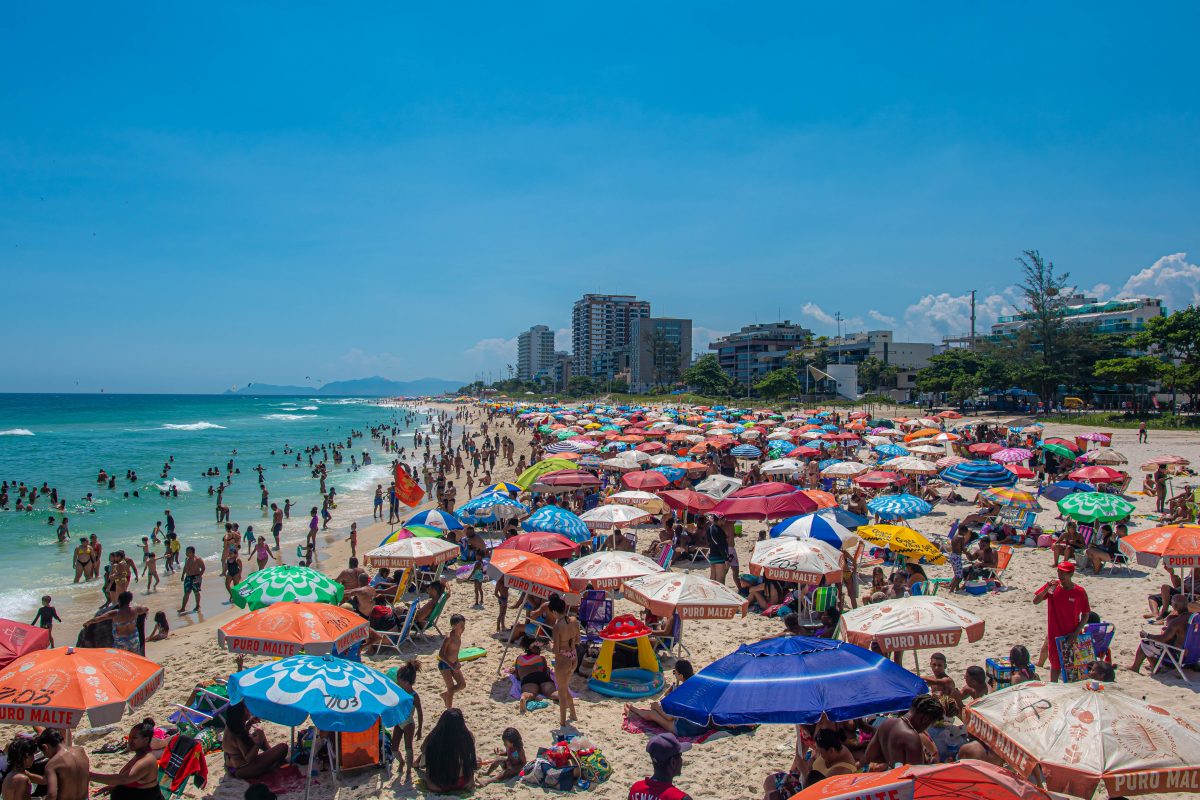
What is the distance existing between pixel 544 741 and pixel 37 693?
162 inches

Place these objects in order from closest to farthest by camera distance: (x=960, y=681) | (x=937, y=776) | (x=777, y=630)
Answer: (x=937, y=776)
(x=960, y=681)
(x=777, y=630)

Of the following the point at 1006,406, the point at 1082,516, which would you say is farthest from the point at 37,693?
the point at 1006,406

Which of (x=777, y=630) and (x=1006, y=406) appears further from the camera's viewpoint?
(x=1006, y=406)

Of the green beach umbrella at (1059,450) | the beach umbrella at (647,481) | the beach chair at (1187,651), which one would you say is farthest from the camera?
the green beach umbrella at (1059,450)

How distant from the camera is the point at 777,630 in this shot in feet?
31.4

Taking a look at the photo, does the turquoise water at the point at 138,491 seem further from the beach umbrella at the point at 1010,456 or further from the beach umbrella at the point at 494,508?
the beach umbrella at the point at 1010,456

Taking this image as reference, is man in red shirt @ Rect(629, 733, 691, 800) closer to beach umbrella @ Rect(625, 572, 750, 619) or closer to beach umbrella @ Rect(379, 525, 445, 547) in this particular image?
beach umbrella @ Rect(625, 572, 750, 619)

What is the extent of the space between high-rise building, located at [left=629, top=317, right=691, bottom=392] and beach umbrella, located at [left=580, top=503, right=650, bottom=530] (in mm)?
99652

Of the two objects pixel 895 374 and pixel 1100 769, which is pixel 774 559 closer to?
pixel 1100 769

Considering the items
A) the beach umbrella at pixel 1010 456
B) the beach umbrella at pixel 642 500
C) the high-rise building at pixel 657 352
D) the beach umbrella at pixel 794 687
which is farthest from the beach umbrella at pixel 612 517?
the high-rise building at pixel 657 352

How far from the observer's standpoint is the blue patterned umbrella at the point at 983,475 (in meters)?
17.2

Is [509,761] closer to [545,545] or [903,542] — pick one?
[545,545]

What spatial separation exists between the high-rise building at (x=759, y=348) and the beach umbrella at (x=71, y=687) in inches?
3892

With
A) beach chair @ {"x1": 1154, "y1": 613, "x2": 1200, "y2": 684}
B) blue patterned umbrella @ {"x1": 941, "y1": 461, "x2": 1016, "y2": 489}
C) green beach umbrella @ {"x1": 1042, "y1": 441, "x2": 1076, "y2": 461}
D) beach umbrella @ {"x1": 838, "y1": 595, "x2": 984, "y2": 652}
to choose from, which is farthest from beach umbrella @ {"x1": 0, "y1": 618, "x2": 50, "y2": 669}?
green beach umbrella @ {"x1": 1042, "y1": 441, "x2": 1076, "y2": 461}
